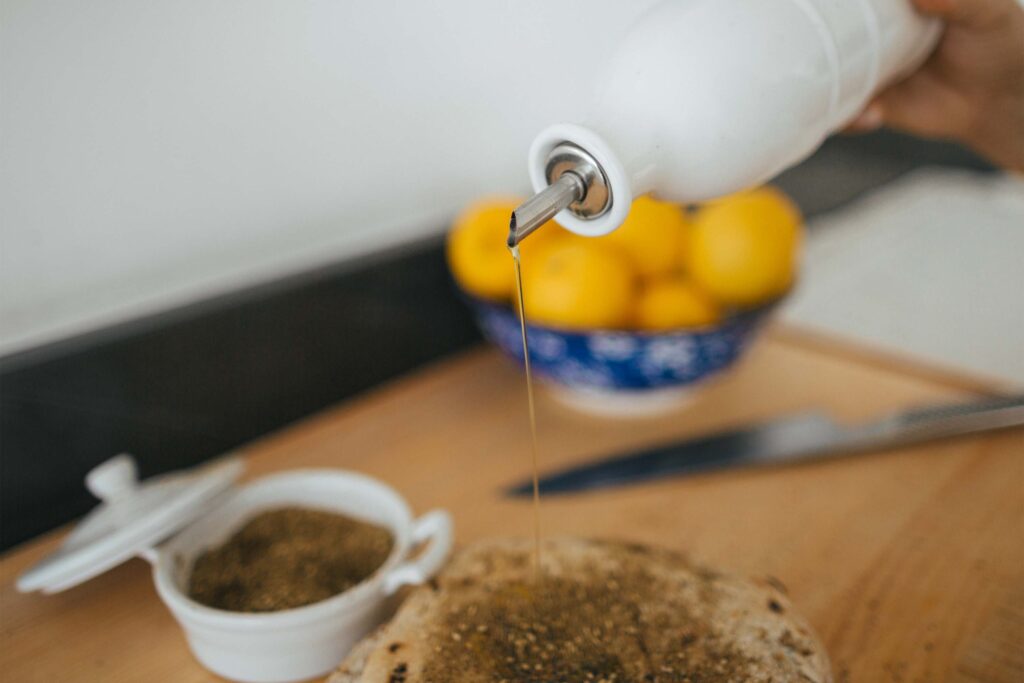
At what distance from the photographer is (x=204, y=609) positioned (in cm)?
47

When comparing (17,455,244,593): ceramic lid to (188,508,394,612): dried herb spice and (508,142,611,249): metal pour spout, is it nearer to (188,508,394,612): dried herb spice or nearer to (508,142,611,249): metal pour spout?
(188,508,394,612): dried herb spice

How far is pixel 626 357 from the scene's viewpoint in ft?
2.39

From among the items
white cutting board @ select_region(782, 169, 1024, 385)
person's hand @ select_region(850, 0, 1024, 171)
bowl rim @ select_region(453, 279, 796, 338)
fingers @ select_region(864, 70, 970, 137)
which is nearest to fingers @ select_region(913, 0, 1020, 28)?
person's hand @ select_region(850, 0, 1024, 171)

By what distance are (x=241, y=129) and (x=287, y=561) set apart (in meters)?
0.38

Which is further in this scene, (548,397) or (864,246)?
(864,246)

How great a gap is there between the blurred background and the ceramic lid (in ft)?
0.40

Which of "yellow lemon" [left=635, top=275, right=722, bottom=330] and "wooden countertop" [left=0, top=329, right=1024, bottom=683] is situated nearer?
"wooden countertop" [left=0, top=329, right=1024, bottom=683]

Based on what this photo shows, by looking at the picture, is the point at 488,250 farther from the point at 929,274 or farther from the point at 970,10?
the point at 929,274

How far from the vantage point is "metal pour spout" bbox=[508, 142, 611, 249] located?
0.38 meters

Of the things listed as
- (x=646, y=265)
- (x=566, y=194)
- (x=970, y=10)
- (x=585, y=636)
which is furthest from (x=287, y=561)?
(x=970, y=10)

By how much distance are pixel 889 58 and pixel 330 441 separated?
0.54m

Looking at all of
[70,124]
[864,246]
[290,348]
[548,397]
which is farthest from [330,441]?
[864,246]

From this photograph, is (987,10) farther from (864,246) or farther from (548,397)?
(864,246)

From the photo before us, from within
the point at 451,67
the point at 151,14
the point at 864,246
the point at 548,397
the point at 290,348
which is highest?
the point at 151,14
